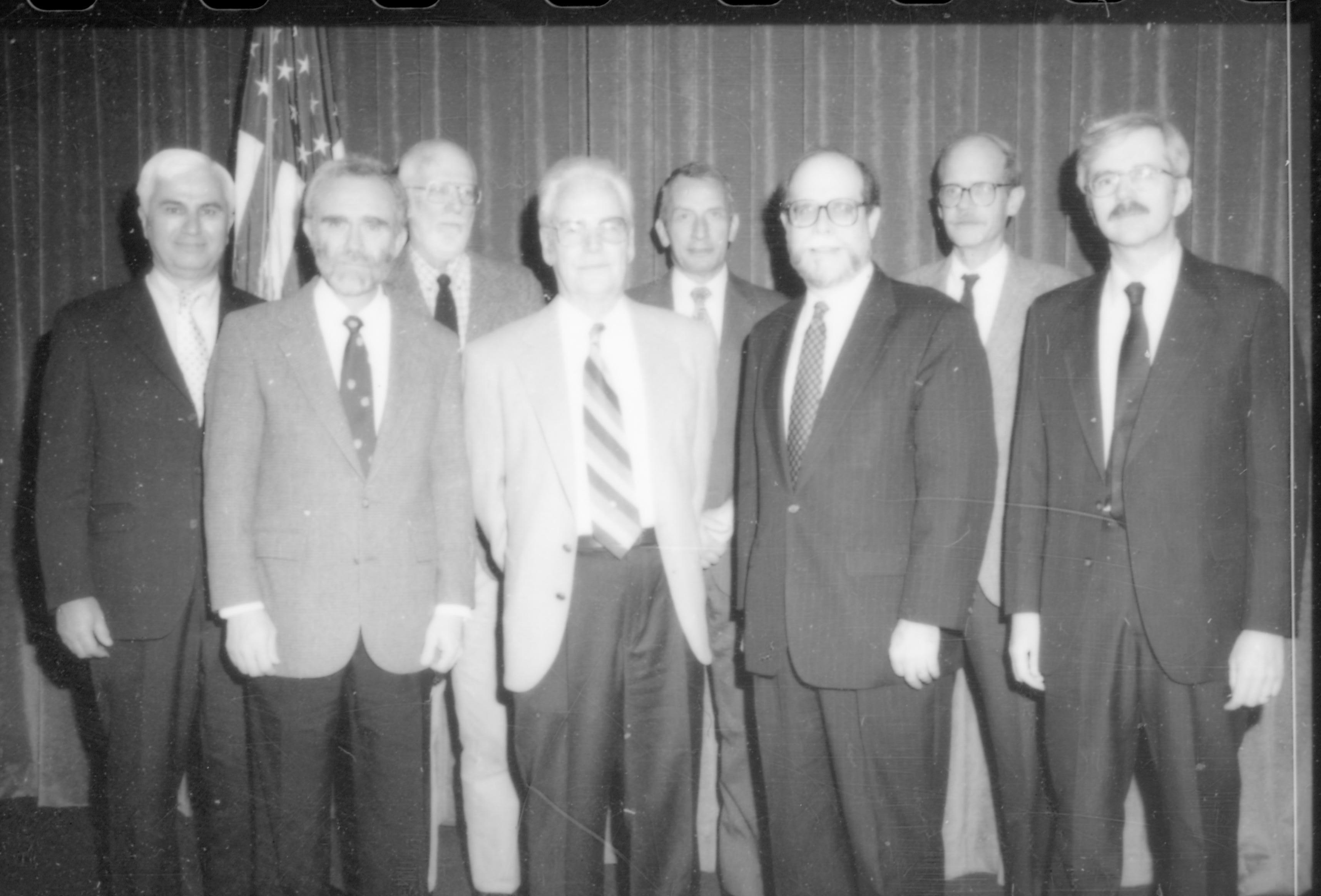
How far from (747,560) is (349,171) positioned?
4.53 ft

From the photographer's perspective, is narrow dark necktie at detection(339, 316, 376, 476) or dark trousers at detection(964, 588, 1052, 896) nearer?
narrow dark necktie at detection(339, 316, 376, 476)

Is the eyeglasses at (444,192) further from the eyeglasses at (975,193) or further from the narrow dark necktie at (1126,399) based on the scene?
the narrow dark necktie at (1126,399)

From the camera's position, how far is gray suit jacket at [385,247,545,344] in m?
2.80

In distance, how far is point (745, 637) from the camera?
2285mm

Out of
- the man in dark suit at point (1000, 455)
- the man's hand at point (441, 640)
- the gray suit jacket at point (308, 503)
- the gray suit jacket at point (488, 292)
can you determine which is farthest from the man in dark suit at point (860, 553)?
the gray suit jacket at point (488, 292)

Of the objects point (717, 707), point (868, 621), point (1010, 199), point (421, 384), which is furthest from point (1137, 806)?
point (421, 384)


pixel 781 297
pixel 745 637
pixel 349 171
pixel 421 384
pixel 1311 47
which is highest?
pixel 1311 47

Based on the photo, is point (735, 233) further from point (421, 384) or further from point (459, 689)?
point (459, 689)

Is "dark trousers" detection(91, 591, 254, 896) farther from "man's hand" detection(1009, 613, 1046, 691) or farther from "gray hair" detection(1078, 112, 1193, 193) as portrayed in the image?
"gray hair" detection(1078, 112, 1193, 193)

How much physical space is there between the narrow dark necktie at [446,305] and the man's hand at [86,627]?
118 cm

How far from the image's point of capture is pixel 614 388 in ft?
7.68

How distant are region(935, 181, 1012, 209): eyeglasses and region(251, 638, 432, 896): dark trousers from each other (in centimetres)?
199

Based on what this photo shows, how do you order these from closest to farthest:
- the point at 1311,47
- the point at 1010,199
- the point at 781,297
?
the point at 1311,47
the point at 1010,199
the point at 781,297

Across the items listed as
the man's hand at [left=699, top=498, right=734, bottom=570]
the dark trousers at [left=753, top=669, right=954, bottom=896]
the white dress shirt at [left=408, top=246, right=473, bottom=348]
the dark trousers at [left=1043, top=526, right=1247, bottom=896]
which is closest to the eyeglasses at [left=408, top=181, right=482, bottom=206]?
the white dress shirt at [left=408, top=246, right=473, bottom=348]
